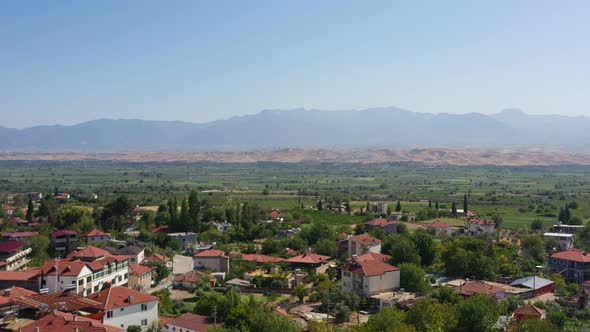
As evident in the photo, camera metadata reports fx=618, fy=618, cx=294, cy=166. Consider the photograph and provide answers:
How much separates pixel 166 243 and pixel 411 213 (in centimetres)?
3292

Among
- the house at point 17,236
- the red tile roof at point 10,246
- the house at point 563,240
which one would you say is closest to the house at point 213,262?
the red tile roof at point 10,246

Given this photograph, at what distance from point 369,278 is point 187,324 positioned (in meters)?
11.4

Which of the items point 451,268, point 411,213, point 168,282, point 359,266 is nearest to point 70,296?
point 168,282

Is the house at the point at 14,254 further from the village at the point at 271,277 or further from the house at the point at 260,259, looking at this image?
the house at the point at 260,259

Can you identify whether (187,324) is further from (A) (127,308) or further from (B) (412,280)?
(B) (412,280)

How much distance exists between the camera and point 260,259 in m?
43.0

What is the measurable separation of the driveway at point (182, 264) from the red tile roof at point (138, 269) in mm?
3857

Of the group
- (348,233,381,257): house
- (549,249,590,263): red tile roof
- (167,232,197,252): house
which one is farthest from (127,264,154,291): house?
(549,249,590,263): red tile roof

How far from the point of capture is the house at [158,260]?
41.7m

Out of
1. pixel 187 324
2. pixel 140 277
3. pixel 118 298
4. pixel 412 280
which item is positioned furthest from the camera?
pixel 140 277

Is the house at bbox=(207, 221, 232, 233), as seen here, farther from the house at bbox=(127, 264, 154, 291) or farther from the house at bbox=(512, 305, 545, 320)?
the house at bbox=(512, 305, 545, 320)

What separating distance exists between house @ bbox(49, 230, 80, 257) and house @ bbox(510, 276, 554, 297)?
100 feet

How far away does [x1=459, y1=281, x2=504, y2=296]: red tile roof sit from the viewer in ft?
107

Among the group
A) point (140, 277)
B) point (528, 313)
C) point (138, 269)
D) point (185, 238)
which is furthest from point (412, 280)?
point (185, 238)
